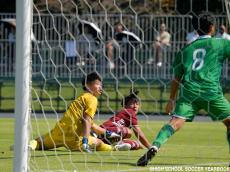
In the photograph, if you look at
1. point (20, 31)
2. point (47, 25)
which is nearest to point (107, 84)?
point (47, 25)

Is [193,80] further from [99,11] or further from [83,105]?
[99,11]

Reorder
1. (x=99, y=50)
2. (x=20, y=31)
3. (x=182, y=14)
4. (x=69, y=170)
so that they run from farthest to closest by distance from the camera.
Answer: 1. (x=182, y=14)
2. (x=99, y=50)
3. (x=69, y=170)
4. (x=20, y=31)

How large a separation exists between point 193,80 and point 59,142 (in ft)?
8.15

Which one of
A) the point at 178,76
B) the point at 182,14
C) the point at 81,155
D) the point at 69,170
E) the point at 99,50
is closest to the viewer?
the point at 69,170

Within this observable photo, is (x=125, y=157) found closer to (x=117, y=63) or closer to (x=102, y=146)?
(x=102, y=146)

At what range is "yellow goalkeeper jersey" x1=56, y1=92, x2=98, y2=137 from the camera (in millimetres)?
11266

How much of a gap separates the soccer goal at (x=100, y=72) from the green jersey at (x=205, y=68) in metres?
0.39

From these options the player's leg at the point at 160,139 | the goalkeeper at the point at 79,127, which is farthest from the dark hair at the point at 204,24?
the goalkeeper at the point at 79,127

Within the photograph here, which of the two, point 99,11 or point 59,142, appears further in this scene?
point 99,11

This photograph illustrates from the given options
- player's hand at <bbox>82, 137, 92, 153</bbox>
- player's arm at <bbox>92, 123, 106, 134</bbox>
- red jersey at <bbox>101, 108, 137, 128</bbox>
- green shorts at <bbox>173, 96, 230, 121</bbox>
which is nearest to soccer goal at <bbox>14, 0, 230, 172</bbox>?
player's hand at <bbox>82, 137, 92, 153</bbox>

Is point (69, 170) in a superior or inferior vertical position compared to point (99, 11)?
inferior

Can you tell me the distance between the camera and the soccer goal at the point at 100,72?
7574mm

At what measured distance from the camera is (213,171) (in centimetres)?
921

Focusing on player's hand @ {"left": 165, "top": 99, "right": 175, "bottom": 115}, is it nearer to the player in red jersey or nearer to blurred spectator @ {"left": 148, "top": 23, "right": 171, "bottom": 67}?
the player in red jersey
